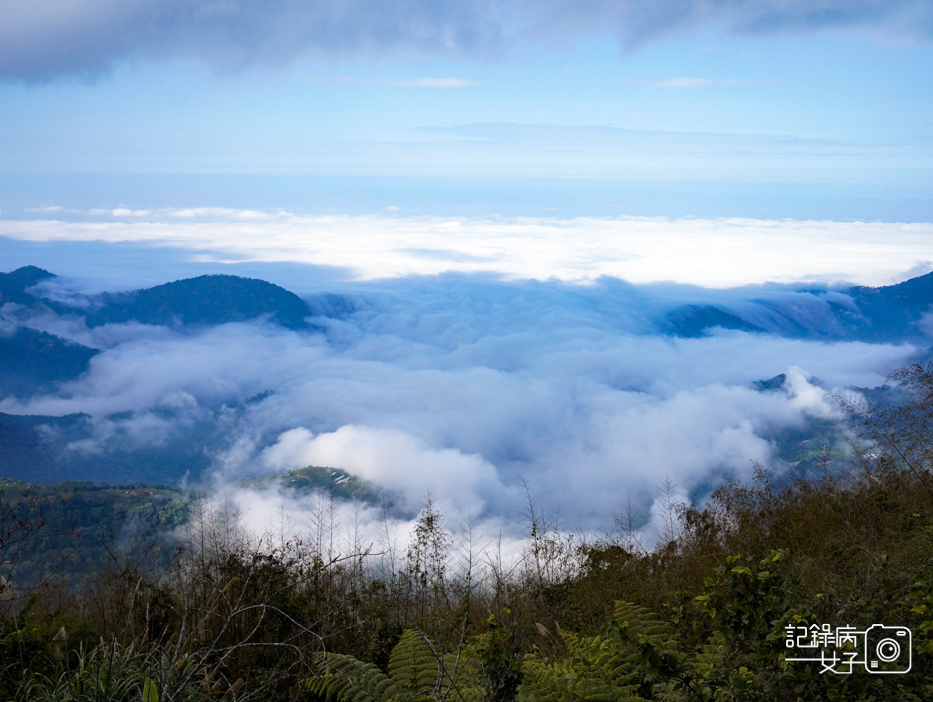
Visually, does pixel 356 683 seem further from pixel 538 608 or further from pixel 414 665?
pixel 538 608

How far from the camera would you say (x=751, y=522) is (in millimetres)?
11781

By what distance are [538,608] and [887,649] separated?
6.50 m

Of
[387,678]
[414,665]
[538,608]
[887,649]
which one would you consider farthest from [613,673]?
[538,608]

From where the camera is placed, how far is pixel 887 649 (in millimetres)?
3729

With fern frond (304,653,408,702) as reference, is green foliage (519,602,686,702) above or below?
above

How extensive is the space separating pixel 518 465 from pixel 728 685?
189 metres

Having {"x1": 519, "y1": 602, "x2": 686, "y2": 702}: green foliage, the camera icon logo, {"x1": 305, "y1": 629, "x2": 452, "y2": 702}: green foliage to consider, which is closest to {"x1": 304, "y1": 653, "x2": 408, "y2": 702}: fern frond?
{"x1": 305, "y1": 629, "x2": 452, "y2": 702}: green foliage

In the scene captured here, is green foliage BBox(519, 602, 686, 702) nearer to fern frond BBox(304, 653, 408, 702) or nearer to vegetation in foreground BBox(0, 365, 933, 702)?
vegetation in foreground BBox(0, 365, 933, 702)

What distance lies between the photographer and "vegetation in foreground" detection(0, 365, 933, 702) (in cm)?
378

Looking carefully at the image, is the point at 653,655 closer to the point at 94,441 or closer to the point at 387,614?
the point at 387,614

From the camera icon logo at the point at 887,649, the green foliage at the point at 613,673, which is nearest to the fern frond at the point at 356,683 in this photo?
the green foliage at the point at 613,673

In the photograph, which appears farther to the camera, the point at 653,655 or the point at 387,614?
the point at 387,614

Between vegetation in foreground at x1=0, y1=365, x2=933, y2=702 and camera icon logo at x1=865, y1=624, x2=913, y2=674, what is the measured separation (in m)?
0.04

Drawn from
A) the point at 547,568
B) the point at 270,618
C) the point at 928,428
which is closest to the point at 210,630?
the point at 270,618
